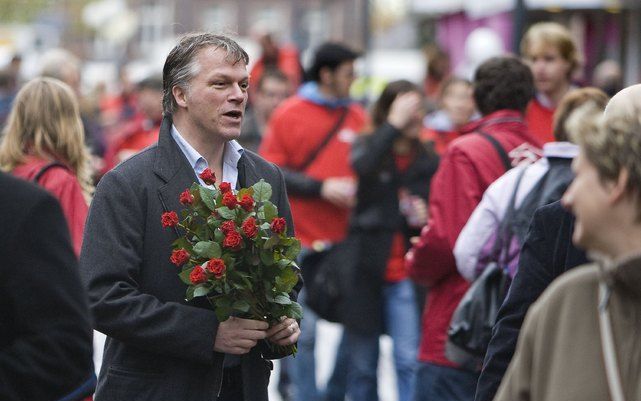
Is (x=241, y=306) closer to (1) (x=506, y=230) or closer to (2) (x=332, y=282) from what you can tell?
(1) (x=506, y=230)

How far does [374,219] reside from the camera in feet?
26.2

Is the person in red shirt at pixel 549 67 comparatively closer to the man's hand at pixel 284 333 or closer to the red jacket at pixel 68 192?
the red jacket at pixel 68 192

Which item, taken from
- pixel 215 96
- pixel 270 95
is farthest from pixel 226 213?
pixel 270 95

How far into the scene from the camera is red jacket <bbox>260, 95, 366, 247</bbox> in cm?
873

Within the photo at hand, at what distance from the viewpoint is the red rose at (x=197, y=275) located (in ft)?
13.7

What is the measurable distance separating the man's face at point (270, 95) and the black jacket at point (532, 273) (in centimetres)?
690

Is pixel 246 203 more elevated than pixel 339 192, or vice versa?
pixel 246 203

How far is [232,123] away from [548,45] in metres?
3.62

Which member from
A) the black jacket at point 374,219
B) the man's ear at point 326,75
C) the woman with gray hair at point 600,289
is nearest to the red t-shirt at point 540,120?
the black jacket at point 374,219

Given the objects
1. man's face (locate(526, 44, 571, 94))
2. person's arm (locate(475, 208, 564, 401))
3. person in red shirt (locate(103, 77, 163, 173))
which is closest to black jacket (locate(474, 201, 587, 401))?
person's arm (locate(475, 208, 564, 401))

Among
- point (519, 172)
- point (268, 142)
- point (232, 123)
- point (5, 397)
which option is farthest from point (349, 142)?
point (5, 397)

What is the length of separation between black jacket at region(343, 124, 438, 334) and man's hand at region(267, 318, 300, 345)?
11.2ft

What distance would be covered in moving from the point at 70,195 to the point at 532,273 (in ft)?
8.34

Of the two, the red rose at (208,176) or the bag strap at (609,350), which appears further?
the red rose at (208,176)
